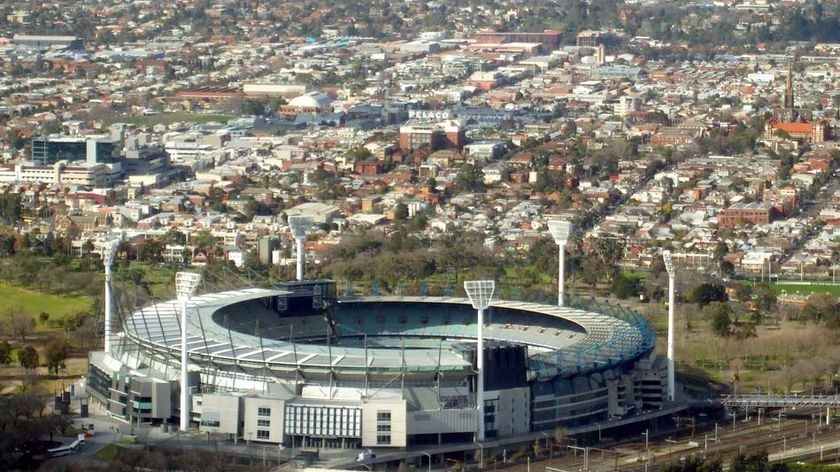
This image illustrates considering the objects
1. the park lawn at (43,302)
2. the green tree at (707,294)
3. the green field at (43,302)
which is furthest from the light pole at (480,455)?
the green field at (43,302)

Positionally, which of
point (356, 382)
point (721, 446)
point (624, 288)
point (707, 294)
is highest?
point (356, 382)

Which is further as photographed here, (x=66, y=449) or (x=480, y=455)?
(x=480, y=455)

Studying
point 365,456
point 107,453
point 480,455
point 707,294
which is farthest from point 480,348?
point 707,294

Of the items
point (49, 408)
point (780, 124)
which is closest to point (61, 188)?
point (780, 124)

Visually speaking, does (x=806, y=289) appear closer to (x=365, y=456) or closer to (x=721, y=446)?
(x=721, y=446)

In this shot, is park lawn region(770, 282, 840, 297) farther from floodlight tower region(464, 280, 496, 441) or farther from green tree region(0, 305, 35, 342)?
floodlight tower region(464, 280, 496, 441)

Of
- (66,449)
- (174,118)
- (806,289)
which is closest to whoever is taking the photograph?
(66,449)

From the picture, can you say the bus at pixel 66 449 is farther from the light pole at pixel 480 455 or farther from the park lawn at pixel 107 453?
the light pole at pixel 480 455
